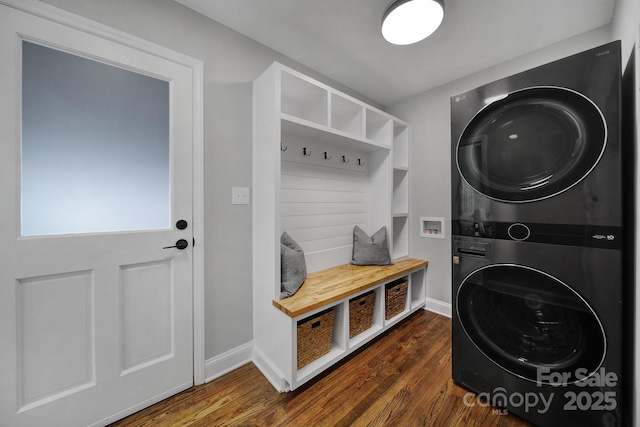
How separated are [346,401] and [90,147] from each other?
6.61 feet

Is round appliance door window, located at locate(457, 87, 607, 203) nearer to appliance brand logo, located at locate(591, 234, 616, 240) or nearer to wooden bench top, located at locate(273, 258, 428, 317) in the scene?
appliance brand logo, located at locate(591, 234, 616, 240)

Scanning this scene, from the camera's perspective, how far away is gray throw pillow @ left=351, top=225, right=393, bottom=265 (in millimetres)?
2400

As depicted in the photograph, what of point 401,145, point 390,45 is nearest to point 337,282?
point 401,145

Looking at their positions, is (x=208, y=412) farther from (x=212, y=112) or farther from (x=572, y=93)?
(x=572, y=93)

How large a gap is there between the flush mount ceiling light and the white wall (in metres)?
1.09

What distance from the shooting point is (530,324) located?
1269 millimetres

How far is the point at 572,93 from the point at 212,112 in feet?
6.40

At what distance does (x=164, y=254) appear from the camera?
1.50 metres

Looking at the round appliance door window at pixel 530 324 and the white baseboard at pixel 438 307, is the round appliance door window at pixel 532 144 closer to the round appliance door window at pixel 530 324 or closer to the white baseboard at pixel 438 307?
the round appliance door window at pixel 530 324

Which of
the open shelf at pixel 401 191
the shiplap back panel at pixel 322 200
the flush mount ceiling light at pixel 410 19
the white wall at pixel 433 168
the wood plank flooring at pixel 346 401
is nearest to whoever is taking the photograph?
the wood plank flooring at pixel 346 401

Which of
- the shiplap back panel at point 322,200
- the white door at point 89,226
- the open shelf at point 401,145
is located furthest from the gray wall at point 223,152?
the open shelf at point 401,145

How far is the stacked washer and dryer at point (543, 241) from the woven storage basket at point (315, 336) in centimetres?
82

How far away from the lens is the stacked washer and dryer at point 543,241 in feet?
3.45

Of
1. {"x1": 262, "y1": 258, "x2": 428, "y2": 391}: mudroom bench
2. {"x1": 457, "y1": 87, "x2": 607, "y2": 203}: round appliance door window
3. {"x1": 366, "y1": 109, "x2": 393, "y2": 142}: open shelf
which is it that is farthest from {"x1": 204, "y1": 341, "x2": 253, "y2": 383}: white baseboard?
{"x1": 366, "y1": 109, "x2": 393, "y2": 142}: open shelf
